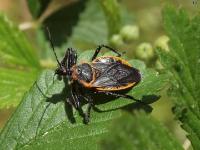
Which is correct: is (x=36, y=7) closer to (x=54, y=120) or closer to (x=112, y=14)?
(x=112, y=14)

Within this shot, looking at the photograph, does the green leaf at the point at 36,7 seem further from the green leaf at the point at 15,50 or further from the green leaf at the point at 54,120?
the green leaf at the point at 54,120

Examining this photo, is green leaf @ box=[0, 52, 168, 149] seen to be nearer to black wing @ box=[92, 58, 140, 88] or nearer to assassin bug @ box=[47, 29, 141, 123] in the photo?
assassin bug @ box=[47, 29, 141, 123]

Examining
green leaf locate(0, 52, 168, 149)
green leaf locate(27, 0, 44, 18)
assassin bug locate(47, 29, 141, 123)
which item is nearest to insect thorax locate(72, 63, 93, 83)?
assassin bug locate(47, 29, 141, 123)

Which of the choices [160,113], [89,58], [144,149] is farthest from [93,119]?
[160,113]

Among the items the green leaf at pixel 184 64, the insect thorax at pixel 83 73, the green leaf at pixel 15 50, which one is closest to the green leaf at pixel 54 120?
the green leaf at pixel 184 64

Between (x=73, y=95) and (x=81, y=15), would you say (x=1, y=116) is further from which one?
(x=73, y=95)

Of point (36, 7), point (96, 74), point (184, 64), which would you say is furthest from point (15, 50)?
point (184, 64)
